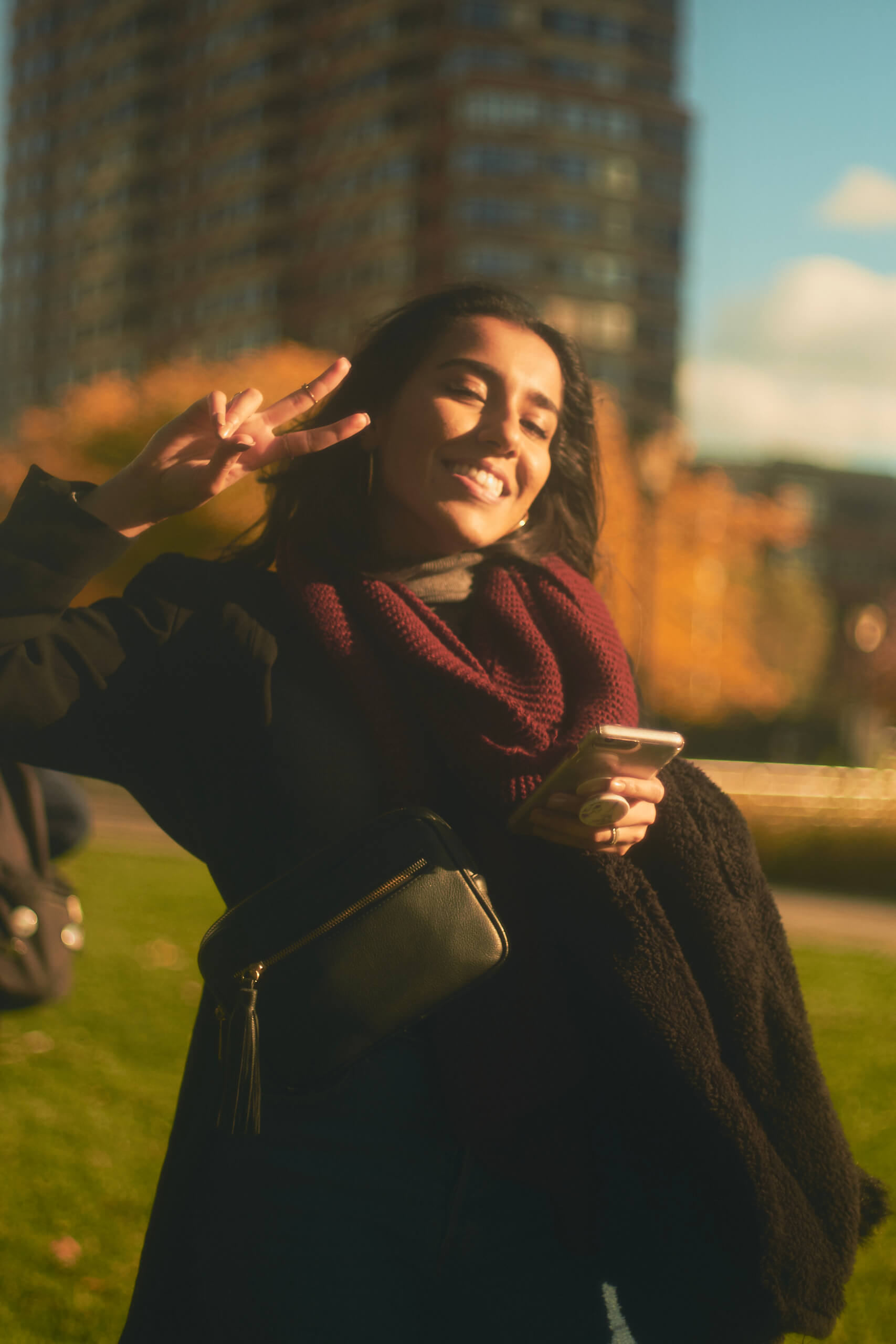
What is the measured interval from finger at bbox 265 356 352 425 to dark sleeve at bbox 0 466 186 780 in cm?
28

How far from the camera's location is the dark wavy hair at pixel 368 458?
74.8 inches

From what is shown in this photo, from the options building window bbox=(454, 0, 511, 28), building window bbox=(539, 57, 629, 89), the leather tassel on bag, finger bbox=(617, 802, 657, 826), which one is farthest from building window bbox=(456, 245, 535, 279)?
the leather tassel on bag

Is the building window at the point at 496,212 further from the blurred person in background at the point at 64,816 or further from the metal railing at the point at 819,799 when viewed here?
the blurred person in background at the point at 64,816

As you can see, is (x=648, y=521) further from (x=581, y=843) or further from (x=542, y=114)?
(x=542, y=114)

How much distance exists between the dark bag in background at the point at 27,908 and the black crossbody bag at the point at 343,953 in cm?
129

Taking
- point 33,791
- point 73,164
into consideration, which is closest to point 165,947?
point 33,791

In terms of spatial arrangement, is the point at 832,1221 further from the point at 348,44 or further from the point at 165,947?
the point at 348,44

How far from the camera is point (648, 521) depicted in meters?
27.5

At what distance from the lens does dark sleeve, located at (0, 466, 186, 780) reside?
1.56 meters

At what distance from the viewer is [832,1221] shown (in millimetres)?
1602

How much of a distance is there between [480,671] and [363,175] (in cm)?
5827

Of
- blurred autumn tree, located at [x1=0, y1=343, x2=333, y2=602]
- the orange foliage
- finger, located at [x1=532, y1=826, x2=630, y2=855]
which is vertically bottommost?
the orange foliage

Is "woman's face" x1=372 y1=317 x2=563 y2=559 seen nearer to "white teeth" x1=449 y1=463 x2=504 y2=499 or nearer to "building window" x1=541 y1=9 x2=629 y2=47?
"white teeth" x1=449 y1=463 x2=504 y2=499

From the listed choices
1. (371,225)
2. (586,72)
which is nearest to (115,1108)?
(371,225)
